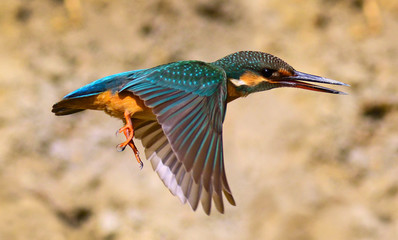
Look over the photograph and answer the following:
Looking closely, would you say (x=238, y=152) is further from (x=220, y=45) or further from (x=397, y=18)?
(x=397, y=18)

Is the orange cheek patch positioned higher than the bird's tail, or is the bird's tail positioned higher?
the orange cheek patch

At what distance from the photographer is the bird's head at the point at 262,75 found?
106 inches

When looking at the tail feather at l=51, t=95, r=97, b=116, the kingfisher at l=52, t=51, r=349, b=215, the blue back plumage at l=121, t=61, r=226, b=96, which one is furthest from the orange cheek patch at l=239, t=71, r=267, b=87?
the tail feather at l=51, t=95, r=97, b=116

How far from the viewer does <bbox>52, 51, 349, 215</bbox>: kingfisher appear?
88.5 inches

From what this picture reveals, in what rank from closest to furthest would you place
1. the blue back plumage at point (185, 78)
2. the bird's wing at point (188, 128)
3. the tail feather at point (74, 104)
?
the bird's wing at point (188, 128)
the blue back plumage at point (185, 78)
the tail feather at point (74, 104)

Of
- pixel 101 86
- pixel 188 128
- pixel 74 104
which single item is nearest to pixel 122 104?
pixel 101 86

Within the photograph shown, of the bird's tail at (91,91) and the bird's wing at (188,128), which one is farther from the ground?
the bird's tail at (91,91)

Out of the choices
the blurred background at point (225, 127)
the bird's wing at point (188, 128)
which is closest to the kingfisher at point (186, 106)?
the bird's wing at point (188, 128)

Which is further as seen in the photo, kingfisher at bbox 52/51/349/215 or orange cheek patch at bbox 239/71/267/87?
orange cheek patch at bbox 239/71/267/87

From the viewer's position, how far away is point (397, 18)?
15.0 ft

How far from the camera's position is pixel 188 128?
7.65 ft

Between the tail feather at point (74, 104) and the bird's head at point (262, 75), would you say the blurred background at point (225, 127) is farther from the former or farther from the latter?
the bird's head at point (262, 75)

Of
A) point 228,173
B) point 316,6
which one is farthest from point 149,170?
point 316,6

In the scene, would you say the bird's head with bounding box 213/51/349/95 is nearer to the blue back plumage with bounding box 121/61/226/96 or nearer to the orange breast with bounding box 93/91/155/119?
the blue back plumage with bounding box 121/61/226/96
